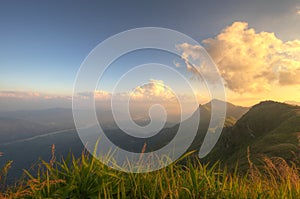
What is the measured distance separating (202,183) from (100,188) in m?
2.43

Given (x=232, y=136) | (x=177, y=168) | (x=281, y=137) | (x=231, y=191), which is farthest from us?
(x=232, y=136)

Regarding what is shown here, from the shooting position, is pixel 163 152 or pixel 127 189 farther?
pixel 163 152

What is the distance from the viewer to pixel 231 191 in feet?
19.3

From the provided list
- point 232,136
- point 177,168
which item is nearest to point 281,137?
point 232,136

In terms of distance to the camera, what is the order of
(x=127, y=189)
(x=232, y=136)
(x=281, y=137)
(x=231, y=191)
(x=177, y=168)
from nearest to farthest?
(x=231, y=191)
(x=127, y=189)
(x=177, y=168)
(x=281, y=137)
(x=232, y=136)

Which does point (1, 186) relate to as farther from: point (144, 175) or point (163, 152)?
point (163, 152)

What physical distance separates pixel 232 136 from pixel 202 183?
143844mm

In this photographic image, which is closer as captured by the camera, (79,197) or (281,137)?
(79,197)

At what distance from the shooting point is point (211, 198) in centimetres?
595

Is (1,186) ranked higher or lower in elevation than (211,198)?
lower

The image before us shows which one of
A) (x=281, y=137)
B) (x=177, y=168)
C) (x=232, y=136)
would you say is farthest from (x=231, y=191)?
(x=232, y=136)

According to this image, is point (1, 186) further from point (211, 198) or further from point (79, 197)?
point (211, 198)

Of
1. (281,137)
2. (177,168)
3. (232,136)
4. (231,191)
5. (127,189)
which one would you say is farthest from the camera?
(232,136)

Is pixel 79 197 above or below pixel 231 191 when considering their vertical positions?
below
